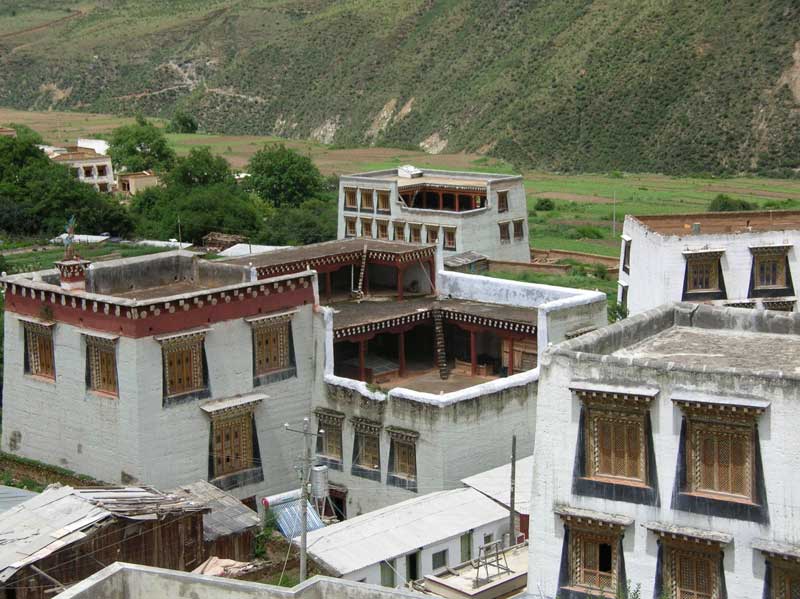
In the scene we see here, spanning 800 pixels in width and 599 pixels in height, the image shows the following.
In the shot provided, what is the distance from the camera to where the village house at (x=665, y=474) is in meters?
21.6

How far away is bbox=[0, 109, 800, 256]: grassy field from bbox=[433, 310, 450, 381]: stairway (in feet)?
118

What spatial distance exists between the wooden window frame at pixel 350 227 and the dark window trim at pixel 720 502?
45219 millimetres

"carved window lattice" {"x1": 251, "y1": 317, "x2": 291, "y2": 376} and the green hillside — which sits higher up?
the green hillside

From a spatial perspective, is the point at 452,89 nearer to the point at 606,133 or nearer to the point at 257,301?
the point at 606,133

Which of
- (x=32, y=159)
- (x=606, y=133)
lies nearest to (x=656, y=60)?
(x=606, y=133)

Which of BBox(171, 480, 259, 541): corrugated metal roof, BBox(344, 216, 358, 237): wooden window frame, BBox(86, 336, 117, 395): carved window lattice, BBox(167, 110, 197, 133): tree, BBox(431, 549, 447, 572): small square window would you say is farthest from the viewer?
BBox(167, 110, 197, 133): tree

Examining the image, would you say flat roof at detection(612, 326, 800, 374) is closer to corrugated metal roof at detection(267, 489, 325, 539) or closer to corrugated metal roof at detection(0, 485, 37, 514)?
corrugated metal roof at detection(267, 489, 325, 539)

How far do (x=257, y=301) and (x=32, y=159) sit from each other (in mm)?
55578

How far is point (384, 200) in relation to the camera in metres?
65.0

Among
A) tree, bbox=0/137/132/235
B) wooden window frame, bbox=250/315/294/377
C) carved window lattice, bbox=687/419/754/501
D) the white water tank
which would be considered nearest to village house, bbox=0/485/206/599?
the white water tank

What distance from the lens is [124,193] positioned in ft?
311

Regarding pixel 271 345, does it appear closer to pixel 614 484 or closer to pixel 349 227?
pixel 614 484

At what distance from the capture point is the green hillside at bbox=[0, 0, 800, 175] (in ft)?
370

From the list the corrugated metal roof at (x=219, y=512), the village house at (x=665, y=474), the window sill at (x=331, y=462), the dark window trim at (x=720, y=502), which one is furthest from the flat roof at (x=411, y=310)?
the dark window trim at (x=720, y=502)
